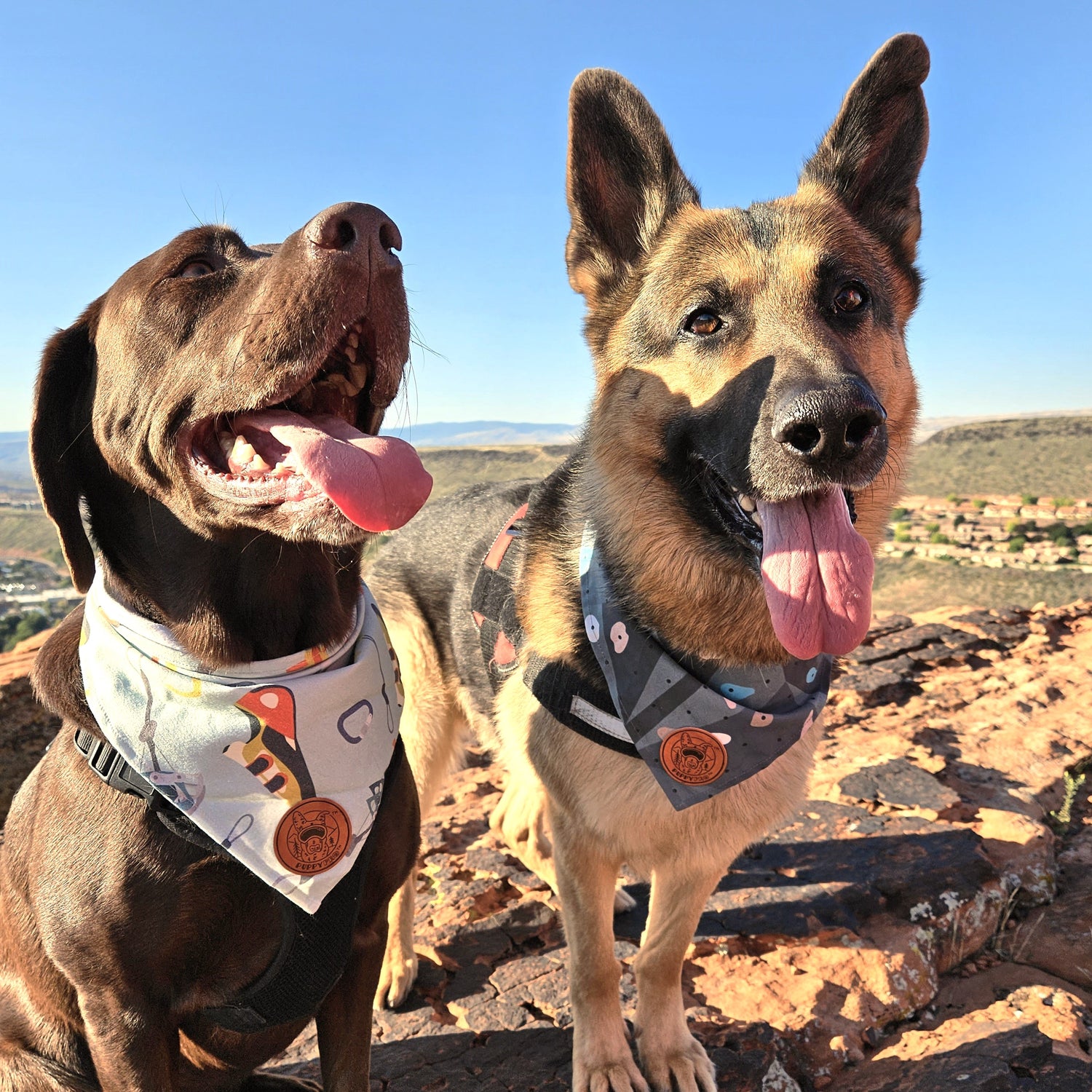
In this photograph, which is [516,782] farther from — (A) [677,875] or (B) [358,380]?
(B) [358,380]

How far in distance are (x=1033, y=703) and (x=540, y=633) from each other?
15.5ft

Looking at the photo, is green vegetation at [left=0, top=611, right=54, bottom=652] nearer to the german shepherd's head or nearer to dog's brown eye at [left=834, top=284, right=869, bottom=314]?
the german shepherd's head

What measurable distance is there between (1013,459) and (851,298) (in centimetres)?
4325

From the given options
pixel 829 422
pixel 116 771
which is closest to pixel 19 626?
pixel 116 771

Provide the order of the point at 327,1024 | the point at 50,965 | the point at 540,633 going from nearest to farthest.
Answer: the point at 50,965
the point at 327,1024
the point at 540,633

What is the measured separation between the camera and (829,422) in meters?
2.14

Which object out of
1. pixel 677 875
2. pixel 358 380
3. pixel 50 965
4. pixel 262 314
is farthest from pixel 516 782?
pixel 262 314

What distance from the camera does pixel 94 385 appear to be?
7.44 feet

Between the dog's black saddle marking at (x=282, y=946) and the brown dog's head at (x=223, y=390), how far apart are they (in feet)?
1.77

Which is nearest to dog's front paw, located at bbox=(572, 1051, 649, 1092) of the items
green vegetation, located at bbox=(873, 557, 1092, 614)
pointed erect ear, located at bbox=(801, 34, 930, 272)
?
pointed erect ear, located at bbox=(801, 34, 930, 272)

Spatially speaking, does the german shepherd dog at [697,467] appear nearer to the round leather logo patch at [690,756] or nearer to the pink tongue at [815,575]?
the pink tongue at [815,575]

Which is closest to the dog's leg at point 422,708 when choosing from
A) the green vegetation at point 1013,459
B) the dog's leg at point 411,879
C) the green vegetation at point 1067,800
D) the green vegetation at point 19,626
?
the dog's leg at point 411,879

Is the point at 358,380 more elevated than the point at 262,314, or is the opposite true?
the point at 262,314

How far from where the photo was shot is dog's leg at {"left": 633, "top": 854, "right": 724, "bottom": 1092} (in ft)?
9.21
